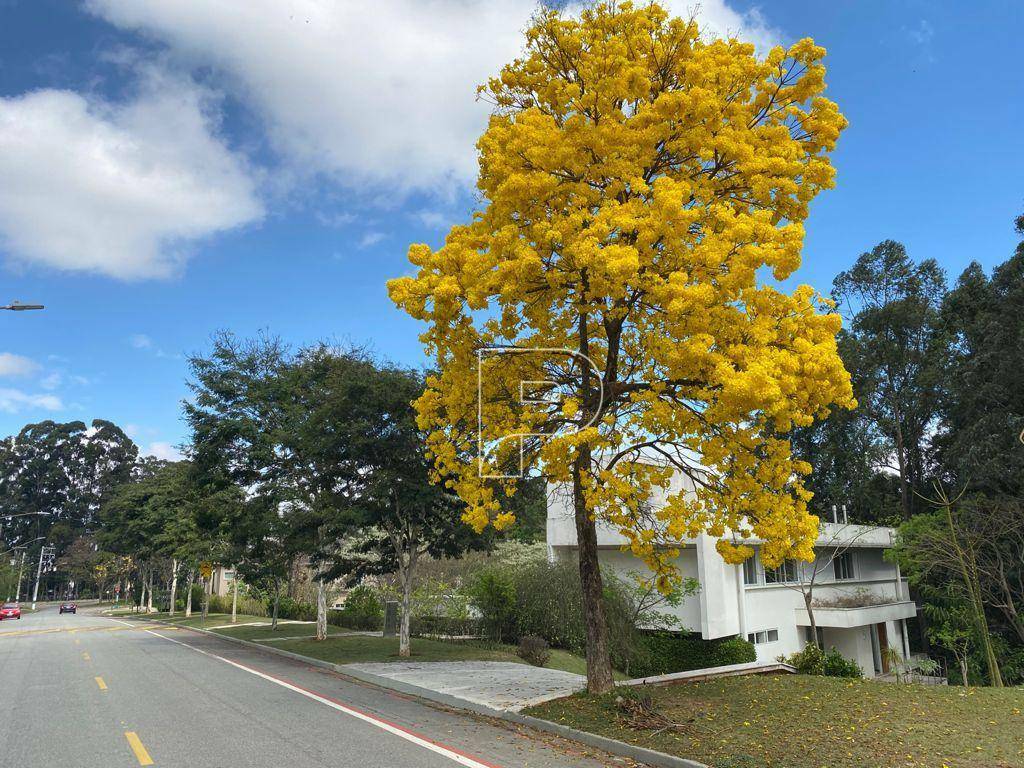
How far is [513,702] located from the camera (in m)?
12.0

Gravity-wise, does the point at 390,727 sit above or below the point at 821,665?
above

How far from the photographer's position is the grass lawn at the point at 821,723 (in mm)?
7836

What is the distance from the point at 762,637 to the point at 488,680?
1739 cm

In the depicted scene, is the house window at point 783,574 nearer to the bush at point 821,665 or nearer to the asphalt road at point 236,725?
the bush at point 821,665

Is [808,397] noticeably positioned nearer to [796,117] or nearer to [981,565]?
[796,117]

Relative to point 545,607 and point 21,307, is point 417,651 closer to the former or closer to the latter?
point 545,607

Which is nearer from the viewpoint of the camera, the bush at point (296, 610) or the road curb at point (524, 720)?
the road curb at point (524, 720)

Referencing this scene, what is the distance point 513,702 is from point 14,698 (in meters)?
8.82

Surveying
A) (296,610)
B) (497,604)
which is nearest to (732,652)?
(497,604)

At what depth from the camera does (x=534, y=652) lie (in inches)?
781

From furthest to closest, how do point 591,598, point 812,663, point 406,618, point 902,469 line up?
point 902,469 → point 406,618 → point 812,663 → point 591,598

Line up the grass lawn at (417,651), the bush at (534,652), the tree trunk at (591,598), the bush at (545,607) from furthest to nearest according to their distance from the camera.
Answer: the bush at (545,607), the bush at (534,652), the grass lawn at (417,651), the tree trunk at (591,598)
